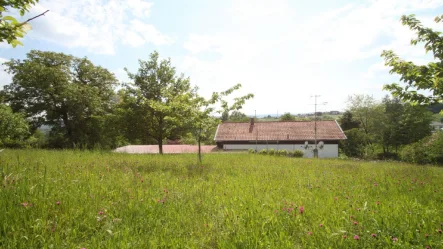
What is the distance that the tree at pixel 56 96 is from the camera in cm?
2752

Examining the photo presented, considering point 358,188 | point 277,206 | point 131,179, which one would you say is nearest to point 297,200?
point 277,206

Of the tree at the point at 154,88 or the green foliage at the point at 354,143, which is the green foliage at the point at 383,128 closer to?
the green foliage at the point at 354,143

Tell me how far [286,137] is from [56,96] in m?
36.1

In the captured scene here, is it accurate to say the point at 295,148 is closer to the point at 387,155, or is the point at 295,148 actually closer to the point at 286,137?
the point at 286,137

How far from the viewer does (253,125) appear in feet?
149

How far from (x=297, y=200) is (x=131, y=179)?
415 cm

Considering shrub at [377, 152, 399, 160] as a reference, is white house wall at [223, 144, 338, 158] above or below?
above

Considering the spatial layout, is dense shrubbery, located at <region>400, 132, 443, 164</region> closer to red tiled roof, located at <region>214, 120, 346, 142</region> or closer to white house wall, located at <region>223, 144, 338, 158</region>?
red tiled roof, located at <region>214, 120, 346, 142</region>

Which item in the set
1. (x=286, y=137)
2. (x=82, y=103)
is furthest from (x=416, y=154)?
(x=82, y=103)

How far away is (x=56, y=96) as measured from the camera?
92.3 feet

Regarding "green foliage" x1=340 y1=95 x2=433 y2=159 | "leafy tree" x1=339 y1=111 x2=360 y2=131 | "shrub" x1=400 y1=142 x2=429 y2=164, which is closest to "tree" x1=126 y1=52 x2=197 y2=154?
"shrub" x1=400 y1=142 x2=429 y2=164

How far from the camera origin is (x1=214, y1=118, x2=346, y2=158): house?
40812mm

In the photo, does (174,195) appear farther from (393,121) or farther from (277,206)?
(393,121)

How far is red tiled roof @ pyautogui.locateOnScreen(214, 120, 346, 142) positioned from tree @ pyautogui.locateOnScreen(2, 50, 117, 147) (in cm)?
2116
